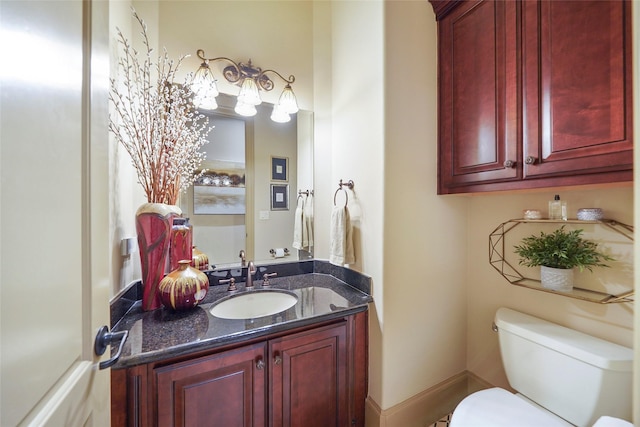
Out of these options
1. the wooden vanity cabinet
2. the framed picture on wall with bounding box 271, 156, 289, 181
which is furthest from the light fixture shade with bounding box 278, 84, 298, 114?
the wooden vanity cabinet

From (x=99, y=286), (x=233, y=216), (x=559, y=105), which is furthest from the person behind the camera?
(x=233, y=216)

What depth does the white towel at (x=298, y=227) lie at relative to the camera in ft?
5.54

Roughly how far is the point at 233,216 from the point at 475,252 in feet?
4.91

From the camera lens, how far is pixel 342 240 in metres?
1.40

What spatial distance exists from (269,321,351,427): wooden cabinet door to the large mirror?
2.09ft

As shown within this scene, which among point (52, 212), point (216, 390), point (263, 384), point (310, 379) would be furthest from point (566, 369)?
point (52, 212)

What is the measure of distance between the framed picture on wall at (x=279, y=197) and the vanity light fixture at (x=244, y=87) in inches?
17.0

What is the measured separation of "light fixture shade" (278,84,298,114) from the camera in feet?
5.25

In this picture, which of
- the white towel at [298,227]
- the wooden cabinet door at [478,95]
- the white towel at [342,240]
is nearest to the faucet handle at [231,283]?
the white towel at [298,227]

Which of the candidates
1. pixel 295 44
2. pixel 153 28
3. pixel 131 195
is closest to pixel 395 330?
pixel 131 195

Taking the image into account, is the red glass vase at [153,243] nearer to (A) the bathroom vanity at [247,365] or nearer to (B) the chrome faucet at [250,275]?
(A) the bathroom vanity at [247,365]

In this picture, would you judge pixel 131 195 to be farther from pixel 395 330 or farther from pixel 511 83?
pixel 511 83

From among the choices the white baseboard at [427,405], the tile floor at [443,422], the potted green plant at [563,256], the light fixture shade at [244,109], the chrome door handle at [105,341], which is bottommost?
the tile floor at [443,422]

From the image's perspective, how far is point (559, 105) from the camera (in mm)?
931
